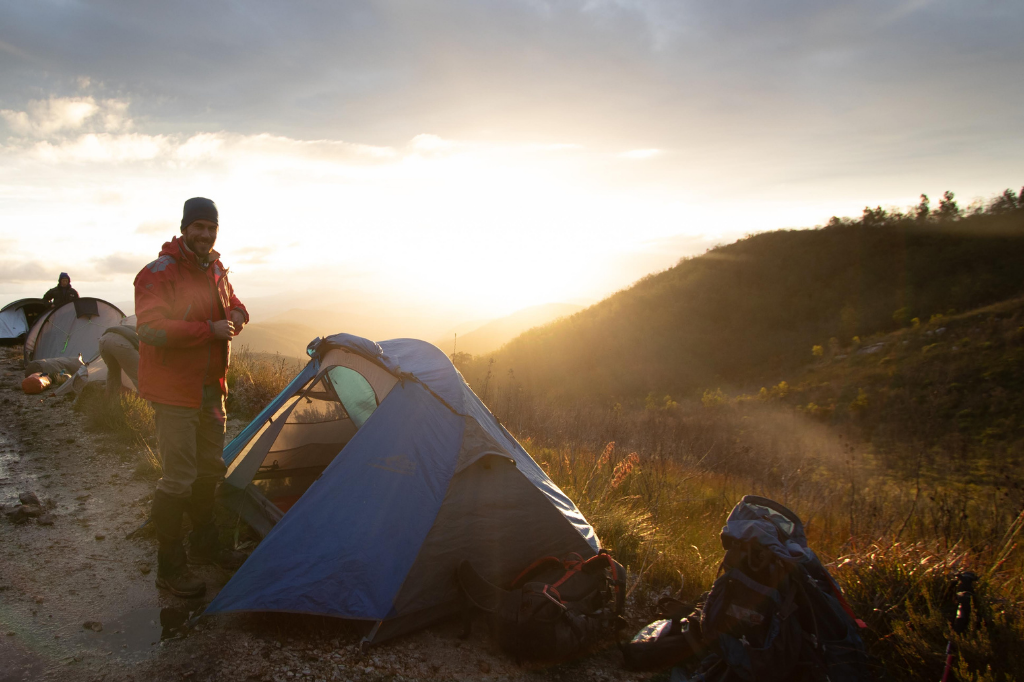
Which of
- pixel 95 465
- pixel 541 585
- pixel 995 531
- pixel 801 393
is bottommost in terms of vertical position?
pixel 801 393

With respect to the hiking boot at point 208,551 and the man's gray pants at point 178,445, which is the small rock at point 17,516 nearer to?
the hiking boot at point 208,551

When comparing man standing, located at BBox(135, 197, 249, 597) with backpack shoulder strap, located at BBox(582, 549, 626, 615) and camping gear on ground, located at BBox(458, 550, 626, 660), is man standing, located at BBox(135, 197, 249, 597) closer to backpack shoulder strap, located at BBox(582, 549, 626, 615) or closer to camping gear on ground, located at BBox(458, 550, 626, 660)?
camping gear on ground, located at BBox(458, 550, 626, 660)

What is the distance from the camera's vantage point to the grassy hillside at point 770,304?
21.1 metres

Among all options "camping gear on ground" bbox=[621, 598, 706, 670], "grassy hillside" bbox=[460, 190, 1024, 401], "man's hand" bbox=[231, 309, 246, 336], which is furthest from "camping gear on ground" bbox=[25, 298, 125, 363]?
"camping gear on ground" bbox=[621, 598, 706, 670]

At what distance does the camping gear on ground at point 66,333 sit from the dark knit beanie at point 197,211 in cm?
1139

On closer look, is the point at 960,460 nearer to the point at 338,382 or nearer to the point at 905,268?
the point at 338,382

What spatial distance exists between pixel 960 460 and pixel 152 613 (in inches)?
430

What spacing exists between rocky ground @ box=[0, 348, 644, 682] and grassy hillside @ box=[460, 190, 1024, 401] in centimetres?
1624

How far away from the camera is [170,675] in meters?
2.85

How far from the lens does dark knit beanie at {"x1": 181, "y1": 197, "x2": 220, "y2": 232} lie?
3.62 meters

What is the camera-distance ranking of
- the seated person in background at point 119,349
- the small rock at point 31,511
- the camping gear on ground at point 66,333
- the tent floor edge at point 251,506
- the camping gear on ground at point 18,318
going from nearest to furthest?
the tent floor edge at point 251,506
the small rock at point 31,511
the seated person in background at point 119,349
the camping gear on ground at point 66,333
the camping gear on ground at point 18,318

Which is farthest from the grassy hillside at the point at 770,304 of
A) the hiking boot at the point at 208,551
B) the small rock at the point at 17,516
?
the hiking boot at the point at 208,551

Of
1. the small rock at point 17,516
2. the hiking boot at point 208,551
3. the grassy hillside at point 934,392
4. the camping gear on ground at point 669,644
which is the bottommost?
the grassy hillside at point 934,392

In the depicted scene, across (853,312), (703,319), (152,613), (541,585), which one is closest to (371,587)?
(541,585)
